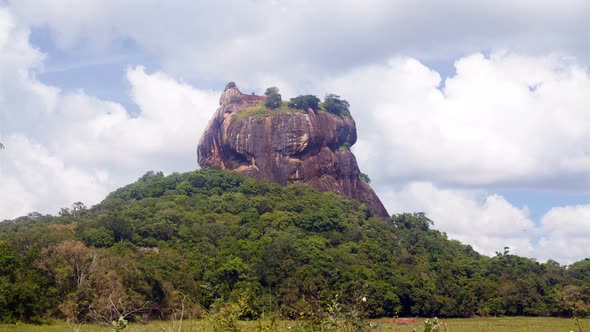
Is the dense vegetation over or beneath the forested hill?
over

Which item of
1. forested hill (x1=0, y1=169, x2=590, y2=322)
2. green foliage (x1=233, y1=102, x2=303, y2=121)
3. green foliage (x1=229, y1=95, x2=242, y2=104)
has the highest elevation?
green foliage (x1=229, y1=95, x2=242, y2=104)

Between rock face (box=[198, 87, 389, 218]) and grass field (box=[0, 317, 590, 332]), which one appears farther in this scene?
rock face (box=[198, 87, 389, 218])

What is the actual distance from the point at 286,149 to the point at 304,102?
261 inches

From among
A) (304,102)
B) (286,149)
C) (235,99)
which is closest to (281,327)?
(286,149)

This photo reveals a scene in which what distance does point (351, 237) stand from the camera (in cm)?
5222

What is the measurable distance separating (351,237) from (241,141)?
805 inches

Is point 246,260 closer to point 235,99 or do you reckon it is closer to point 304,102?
point 304,102

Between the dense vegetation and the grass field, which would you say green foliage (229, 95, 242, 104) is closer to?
the dense vegetation

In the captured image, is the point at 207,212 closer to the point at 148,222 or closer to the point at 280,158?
the point at 148,222

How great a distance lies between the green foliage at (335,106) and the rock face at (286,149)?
2.34m

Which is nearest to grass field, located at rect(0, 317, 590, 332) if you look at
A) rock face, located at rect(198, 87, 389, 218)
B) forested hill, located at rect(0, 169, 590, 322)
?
forested hill, located at rect(0, 169, 590, 322)

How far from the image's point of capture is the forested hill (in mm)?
29747

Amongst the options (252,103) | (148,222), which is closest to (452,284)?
(148,222)

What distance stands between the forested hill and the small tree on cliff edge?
10520 millimetres
